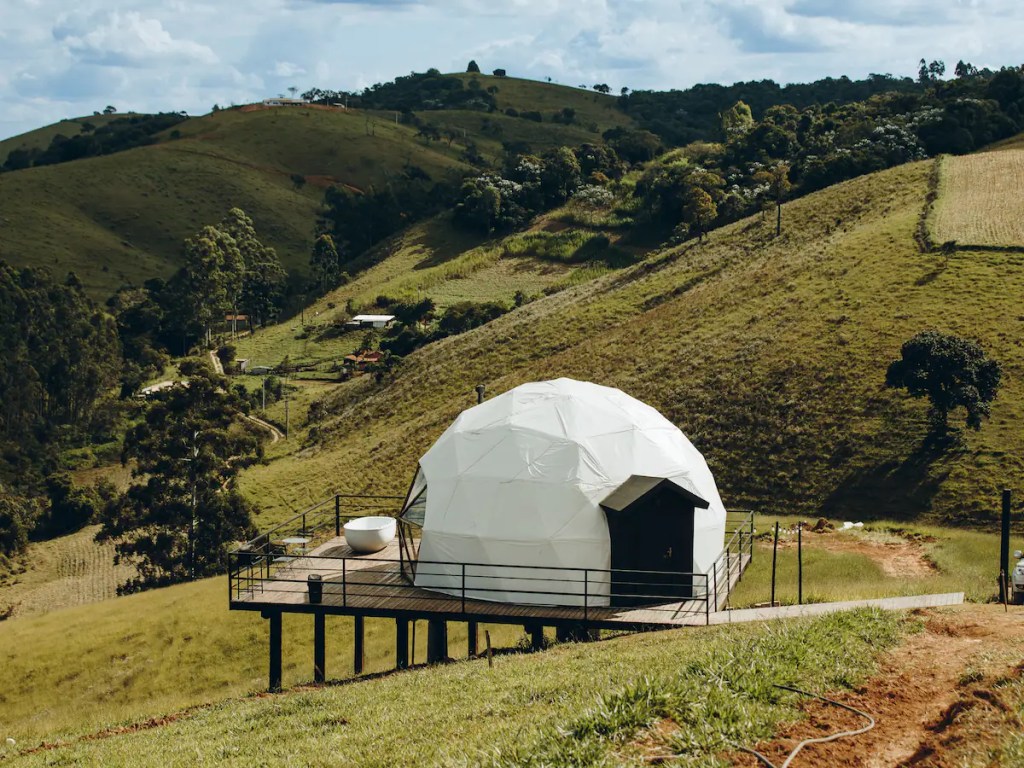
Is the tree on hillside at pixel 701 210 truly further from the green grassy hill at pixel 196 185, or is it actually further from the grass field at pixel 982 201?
the green grassy hill at pixel 196 185

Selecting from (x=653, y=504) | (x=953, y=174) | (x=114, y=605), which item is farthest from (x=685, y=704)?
(x=953, y=174)

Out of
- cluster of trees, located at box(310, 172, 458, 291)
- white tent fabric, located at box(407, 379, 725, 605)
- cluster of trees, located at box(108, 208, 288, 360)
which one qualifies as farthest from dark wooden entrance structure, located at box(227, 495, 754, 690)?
cluster of trees, located at box(310, 172, 458, 291)

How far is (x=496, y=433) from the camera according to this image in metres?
24.6

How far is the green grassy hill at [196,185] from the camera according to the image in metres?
134

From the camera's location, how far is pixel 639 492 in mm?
22453

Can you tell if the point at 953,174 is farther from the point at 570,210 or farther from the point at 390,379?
the point at 570,210

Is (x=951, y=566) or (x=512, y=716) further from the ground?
(x=512, y=716)

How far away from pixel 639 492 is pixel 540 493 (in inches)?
89.2

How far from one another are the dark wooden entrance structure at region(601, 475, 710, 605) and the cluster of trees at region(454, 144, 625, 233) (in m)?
101

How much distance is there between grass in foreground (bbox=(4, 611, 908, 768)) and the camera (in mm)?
10297

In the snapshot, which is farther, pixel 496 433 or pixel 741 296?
pixel 741 296

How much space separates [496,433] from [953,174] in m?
62.2

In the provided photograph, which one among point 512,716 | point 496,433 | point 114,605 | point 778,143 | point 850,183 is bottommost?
point 114,605

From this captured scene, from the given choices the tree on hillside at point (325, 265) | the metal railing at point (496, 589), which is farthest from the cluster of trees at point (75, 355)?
the metal railing at point (496, 589)
